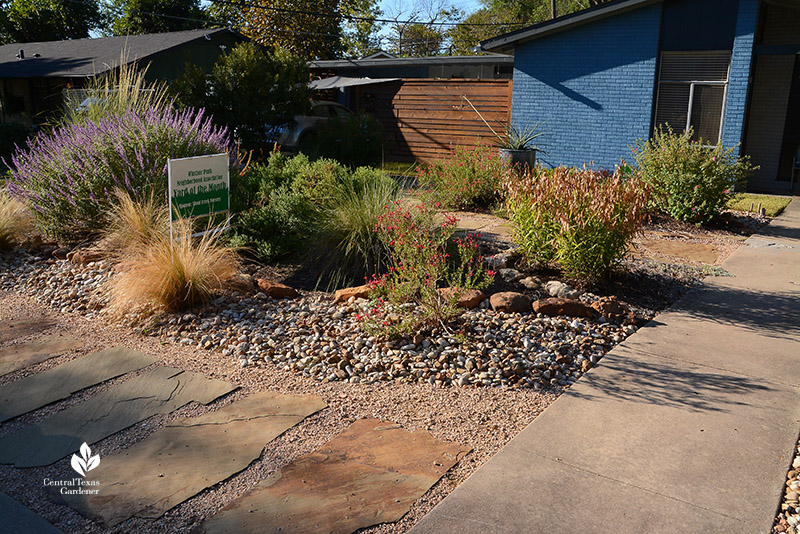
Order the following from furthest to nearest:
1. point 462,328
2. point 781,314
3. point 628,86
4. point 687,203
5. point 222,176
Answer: point 628,86 → point 687,203 → point 222,176 → point 781,314 → point 462,328

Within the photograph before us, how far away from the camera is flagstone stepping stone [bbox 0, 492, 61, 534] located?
2957mm

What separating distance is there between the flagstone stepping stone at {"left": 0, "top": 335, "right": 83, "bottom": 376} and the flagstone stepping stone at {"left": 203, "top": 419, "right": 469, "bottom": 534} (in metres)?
2.48

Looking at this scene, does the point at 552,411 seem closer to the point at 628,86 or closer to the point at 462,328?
the point at 462,328

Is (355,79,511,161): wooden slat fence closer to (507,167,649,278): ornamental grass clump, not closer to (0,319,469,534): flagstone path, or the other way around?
(507,167,649,278): ornamental grass clump

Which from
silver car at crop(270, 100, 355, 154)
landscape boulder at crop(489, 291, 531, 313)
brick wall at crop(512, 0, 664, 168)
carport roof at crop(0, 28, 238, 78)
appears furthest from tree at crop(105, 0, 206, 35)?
landscape boulder at crop(489, 291, 531, 313)

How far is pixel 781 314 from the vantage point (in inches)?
230

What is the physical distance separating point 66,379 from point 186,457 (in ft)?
4.95

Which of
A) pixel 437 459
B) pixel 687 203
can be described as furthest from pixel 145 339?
pixel 687 203

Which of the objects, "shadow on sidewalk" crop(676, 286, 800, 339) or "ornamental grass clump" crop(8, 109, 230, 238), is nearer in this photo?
"shadow on sidewalk" crop(676, 286, 800, 339)

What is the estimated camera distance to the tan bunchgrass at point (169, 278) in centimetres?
566

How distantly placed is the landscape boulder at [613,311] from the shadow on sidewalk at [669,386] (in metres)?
0.83

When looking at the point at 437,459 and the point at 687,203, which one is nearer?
the point at 437,459

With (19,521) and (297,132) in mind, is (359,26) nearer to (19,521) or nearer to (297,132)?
(297,132)

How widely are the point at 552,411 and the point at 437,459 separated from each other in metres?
0.86
